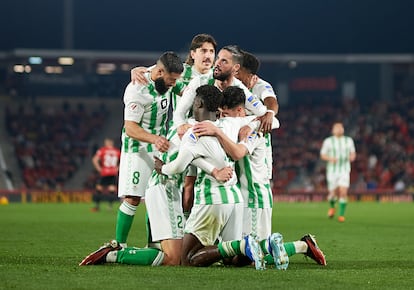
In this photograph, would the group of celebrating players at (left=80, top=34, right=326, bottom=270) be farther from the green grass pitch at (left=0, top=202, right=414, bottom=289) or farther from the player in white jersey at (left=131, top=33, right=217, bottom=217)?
the green grass pitch at (left=0, top=202, right=414, bottom=289)

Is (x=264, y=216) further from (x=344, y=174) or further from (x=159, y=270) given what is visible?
(x=344, y=174)

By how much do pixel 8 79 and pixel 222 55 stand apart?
35380 mm

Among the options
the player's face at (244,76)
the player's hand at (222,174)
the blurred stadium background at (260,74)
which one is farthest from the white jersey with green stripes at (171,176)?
the blurred stadium background at (260,74)

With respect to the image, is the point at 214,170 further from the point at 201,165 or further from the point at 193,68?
the point at 193,68

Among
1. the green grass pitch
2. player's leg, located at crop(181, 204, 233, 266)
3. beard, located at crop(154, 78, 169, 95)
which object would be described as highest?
beard, located at crop(154, 78, 169, 95)

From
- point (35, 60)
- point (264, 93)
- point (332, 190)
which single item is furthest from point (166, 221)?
point (35, 60)

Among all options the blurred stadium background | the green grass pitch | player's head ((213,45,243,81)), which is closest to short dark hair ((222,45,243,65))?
player's head ((213,45,243,81))

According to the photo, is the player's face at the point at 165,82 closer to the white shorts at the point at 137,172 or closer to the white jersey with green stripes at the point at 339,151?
the white shorts at the point at 137,172

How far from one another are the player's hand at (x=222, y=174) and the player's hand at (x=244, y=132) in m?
0.49

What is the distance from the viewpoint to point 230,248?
9.06m

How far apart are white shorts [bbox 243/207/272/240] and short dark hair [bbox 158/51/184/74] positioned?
168cm

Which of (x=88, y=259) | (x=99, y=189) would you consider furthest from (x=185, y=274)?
(x=99, y=189)

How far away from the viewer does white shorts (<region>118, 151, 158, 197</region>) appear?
10.2 meters

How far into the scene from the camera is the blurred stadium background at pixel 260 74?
40094 millimetres
